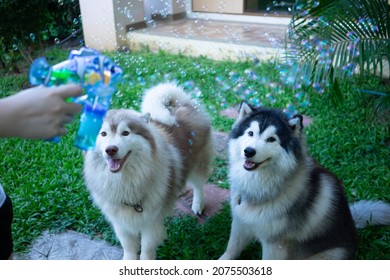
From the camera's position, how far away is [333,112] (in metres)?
4.46

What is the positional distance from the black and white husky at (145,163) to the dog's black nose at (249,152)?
23.6 inches

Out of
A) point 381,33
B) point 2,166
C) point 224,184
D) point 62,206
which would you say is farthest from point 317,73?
point 2,166

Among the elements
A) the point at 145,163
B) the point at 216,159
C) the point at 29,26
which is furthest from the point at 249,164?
the point at 29,26

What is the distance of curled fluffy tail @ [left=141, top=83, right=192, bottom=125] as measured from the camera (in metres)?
2.70

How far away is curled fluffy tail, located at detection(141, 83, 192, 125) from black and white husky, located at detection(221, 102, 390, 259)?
2.10 feet

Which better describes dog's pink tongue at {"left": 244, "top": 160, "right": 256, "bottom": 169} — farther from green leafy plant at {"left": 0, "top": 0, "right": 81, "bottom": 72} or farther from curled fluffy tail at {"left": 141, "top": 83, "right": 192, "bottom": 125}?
green leafy plant at {"left": 0, "top": 0, "right": 81, "bottom": 72}

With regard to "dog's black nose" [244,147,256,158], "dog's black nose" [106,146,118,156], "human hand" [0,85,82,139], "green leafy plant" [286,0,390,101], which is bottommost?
"dog's black nose" [244,147,256,158]

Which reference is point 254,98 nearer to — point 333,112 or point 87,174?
point 333,112

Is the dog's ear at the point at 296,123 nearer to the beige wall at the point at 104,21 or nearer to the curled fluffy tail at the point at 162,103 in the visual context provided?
the curled fluffy tail at the point at 162,103

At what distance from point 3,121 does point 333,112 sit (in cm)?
415

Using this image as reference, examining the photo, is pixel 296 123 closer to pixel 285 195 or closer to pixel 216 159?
pixel 285 195

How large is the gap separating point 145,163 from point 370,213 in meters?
1.65

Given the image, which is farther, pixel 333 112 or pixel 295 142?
pixel 333 112

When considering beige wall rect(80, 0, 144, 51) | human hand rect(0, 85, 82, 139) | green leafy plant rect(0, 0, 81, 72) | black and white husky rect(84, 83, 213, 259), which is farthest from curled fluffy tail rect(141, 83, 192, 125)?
beige wall rect(80, 0, 144, 51)
